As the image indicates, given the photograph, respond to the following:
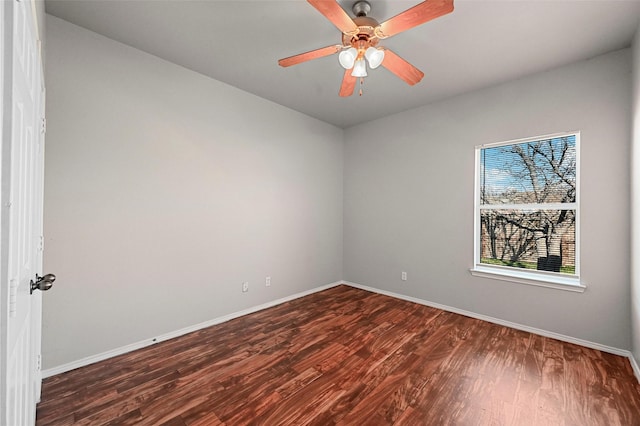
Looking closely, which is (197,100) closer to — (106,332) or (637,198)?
(106,332)

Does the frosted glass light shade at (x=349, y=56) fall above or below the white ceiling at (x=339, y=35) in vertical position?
below

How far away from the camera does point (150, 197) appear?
103 inches

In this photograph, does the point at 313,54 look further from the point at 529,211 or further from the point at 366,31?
the point at 529,211

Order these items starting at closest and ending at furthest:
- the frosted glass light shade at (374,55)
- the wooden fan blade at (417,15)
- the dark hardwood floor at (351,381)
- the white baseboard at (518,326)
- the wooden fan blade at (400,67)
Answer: the wooden fan blade at (417,15)
the dark hardwood floor at (351,381)
the frosted glass light shade at (374,55)
the wooden fan blade at (400,67)
the white baseboard at (518,326)

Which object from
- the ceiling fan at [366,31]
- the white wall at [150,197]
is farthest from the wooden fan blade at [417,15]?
the white wall at [150,197]

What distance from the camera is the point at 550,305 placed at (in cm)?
281

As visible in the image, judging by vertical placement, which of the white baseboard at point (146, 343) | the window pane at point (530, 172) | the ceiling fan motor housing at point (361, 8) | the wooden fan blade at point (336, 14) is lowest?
the white baseboard at point (146, 343)

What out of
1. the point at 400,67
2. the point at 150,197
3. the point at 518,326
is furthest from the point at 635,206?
the point at 150,197

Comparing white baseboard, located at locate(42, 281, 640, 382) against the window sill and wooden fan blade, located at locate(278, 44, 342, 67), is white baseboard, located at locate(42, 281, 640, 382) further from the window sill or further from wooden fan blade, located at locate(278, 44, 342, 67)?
wooden fan blade, located at locate(278, 44, 342, 67)

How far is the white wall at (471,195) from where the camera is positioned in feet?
8.25

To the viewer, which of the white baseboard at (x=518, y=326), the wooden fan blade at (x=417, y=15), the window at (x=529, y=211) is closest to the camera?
the wooden fan blade at (x=417, y=15)

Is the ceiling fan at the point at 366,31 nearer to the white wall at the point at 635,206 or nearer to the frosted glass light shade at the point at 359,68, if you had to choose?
the frosted glass light shade at the point at 359,68

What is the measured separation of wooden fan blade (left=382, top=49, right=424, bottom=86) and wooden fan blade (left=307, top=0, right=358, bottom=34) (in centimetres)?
30

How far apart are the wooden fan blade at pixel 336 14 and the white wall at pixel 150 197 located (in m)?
1.89
